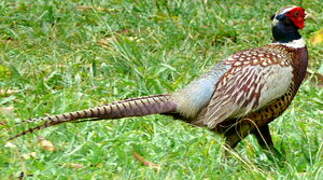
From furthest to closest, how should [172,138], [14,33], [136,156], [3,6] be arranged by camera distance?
[3,6] → [14,33] → [172,138] → [136,156]

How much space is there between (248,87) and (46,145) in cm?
126

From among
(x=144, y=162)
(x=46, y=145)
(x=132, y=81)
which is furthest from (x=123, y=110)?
(x=132, y=81)

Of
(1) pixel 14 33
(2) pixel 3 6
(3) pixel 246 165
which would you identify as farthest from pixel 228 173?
(2) pixel 3 6

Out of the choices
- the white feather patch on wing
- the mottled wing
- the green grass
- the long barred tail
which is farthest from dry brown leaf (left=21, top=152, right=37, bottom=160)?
the mottled wing

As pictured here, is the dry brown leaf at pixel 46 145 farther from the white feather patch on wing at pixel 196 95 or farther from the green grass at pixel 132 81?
the white feather patch on wing at pixel 196 95

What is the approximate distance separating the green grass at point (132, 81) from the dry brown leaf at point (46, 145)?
37mm

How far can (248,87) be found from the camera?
228 inches

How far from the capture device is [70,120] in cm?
532

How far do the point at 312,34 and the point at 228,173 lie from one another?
12.4 feet

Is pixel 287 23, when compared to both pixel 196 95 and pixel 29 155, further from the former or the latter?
pixel 29 155

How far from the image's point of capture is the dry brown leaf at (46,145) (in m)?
5.93

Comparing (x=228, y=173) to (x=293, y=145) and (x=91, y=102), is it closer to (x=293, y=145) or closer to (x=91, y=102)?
(x=293, y=145)

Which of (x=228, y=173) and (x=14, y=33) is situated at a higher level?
(x=228, y=173)

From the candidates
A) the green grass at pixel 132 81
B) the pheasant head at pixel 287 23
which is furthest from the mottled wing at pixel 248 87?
the pheasant head at pixel 287 23
